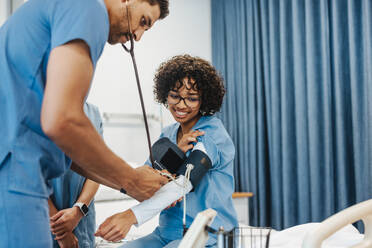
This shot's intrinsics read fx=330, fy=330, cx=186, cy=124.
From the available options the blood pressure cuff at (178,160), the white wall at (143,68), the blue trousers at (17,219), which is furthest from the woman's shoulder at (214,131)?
the white wall at (143,68)

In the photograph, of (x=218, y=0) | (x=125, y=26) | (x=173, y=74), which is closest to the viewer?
(x=125, y=26)

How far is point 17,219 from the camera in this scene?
669 mm

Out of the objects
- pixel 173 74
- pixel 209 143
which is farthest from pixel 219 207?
pixel 173 74

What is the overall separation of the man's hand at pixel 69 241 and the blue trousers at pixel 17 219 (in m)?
0.68

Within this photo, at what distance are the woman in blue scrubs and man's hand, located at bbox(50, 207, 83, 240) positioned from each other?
25 cm

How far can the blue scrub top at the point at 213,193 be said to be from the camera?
1.25 m

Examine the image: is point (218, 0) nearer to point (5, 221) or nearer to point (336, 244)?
point (336, 244)

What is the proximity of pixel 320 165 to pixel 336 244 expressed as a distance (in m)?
1.31

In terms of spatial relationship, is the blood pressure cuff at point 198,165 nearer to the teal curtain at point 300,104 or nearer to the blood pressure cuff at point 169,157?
the blood pressure cuff at point 169,157

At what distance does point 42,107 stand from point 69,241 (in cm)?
88

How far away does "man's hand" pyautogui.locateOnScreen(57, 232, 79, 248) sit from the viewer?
1.31 m

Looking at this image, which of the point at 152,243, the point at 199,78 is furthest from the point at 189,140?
the point at 152,243

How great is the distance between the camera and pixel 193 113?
1438 mm

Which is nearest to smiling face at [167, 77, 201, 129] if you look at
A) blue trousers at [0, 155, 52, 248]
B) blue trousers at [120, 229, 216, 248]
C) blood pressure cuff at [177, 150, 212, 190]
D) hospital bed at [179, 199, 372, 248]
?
blood pressure cuff at [177, 150, 212, 190]
